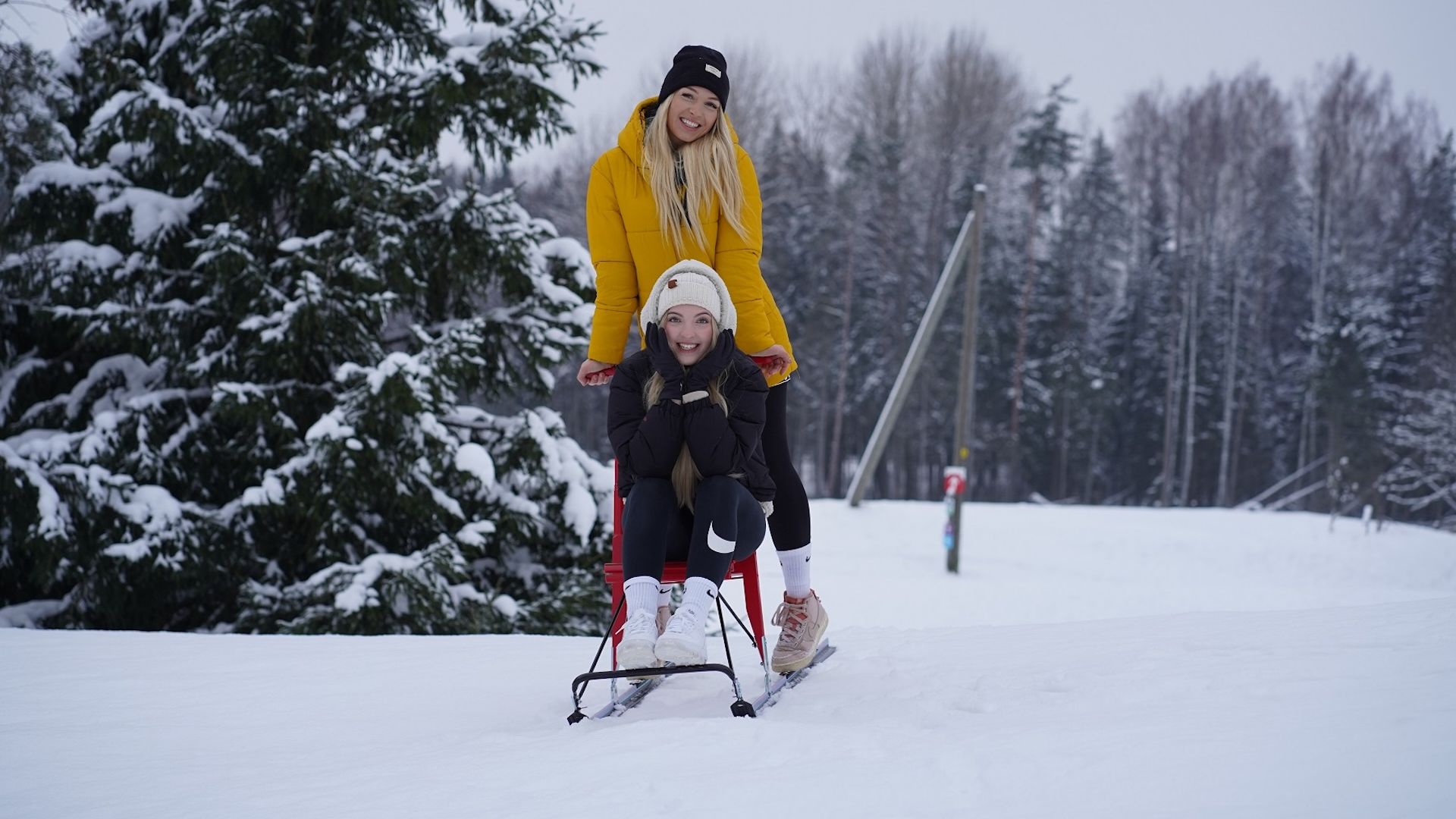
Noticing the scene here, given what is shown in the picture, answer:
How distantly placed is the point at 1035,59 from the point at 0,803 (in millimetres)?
30769

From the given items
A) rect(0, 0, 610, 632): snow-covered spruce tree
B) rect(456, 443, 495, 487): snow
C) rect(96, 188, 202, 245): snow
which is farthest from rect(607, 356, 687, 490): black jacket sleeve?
rect(96, 188, 202, 245): snow

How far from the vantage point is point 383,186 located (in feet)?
17.8

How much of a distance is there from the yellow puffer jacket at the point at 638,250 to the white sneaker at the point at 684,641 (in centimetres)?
80

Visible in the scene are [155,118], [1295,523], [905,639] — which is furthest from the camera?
[1295,523]

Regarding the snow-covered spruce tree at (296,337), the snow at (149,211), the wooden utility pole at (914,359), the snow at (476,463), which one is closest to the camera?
the snow-covered spruce tree at (296,337)

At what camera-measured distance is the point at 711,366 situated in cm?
251

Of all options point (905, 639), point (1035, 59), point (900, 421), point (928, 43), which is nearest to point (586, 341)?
point (905, 639)

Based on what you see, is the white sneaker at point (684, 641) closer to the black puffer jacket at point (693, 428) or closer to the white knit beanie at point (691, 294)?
the black puffer jacket at point (693, 428)

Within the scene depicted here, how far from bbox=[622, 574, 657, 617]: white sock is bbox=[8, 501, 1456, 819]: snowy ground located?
0.27 m

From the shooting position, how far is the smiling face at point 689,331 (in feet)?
8.30

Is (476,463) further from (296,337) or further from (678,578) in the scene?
(678,578)

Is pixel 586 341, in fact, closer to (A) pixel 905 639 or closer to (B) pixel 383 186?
(B) pixel 383 186

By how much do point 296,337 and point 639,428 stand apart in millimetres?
3395

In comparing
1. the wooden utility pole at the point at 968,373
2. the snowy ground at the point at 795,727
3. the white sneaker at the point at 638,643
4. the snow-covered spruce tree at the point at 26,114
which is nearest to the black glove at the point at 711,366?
the white sneaker at the point at 638,643
